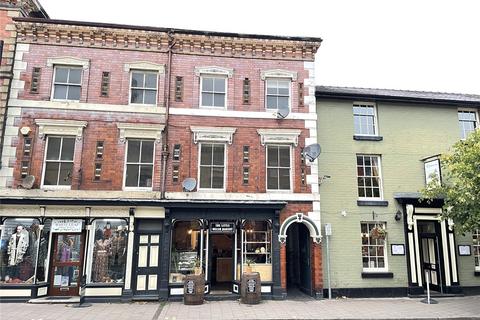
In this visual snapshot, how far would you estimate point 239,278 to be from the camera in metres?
12.9

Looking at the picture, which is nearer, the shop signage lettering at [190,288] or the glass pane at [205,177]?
the shop signage lettering at [190,288]

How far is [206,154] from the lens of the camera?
13617mm

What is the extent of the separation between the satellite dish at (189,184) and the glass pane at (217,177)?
840 millimetres

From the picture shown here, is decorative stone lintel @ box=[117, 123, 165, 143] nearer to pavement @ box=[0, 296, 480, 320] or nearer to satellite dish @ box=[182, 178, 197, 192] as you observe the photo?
satellite dish @ box=[182, 178, 197, 192]

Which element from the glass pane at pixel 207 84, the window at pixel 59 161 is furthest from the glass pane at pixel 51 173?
the glass pane at pixel 207 84

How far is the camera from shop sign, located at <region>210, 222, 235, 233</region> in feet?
42.7

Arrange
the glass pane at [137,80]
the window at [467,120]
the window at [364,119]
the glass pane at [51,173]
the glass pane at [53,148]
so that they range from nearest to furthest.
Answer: the glass pane at [51,173] < the glass pane at [53,148] < the glass pane at [137,80] < the window at [364,119] < the window at [467,120]

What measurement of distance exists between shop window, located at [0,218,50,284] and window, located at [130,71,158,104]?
5995 millimetres

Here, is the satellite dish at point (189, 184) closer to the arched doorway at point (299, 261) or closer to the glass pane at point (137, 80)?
the glass pane at point (137, 80)

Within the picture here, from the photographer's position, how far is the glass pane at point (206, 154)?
44.4 ft

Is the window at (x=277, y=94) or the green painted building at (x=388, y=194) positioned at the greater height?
the window at (x=277, y=94)

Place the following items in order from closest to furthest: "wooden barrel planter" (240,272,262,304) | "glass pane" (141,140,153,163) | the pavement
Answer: the pavement, "wooden barrel planter" (240,272,262,304), "glass pane" (141,140,153,163)

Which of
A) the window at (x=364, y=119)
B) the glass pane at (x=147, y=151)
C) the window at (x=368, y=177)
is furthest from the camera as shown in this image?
the window at (x=364, y=119)

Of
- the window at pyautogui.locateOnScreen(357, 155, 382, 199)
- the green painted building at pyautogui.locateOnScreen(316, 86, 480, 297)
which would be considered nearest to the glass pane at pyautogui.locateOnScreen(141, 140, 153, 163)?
the green painted building at pyautogui.locateOnScreen(316, 86, 480, 297)
